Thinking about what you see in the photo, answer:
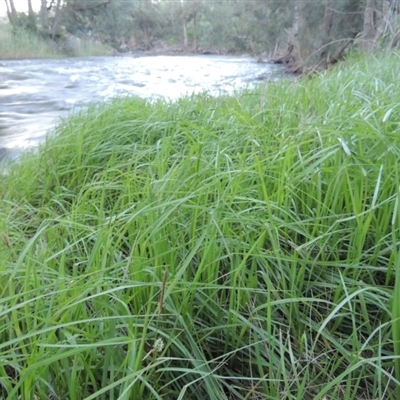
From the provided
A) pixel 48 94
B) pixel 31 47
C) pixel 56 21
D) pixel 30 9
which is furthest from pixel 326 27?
pixel 30 9

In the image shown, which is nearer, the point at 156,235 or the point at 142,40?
the point at 156,235

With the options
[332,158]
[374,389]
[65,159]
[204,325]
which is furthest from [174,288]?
[65,159]

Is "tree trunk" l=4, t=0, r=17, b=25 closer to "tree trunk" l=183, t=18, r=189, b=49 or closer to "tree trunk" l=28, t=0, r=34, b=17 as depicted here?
"tree trunk" l=28, t=0, r=34, b=17

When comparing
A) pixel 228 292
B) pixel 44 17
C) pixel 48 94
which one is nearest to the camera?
pixel 228 292

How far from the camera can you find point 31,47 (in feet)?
59.4

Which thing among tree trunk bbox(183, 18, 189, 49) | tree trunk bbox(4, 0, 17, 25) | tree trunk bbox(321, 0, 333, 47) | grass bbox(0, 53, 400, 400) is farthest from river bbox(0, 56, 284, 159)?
tree trunk bbox(183, 18, 189, 49)

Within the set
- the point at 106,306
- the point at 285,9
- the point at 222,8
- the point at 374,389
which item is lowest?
the point at 374,389

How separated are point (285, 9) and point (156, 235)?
1629 cm

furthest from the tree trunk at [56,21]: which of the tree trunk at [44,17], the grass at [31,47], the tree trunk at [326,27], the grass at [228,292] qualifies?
the grass at [228,292]

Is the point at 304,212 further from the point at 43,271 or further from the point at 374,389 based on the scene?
the point at 43,271

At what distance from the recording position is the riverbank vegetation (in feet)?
24.7

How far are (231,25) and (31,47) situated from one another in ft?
58.3

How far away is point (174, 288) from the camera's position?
893 mm

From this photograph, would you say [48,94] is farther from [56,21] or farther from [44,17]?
[56,21]
